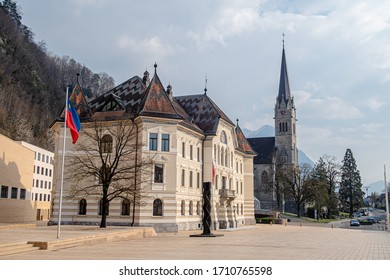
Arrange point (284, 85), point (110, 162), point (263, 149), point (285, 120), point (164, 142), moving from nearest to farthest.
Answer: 1. point (110, 162)
2. point (164, 142)
3. point (263, 149)
4. point (285, 120)
5. point (284, 85)

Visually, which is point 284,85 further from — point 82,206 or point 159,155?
point 82,206

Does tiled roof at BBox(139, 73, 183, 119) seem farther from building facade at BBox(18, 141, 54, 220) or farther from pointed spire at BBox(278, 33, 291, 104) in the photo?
pointed spire at BBox(278, 33, 291, 104)

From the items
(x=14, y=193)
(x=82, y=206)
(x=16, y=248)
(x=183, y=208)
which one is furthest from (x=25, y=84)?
(x=16, y=248)

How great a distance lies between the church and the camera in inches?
4198

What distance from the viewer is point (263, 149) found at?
121312 millimetres

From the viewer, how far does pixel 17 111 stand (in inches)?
3450

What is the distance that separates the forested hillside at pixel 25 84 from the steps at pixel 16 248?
5698 centimetres

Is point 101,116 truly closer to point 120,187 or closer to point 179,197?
point 120,187

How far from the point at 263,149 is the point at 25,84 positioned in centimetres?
6595

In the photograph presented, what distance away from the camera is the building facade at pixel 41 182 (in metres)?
77.1

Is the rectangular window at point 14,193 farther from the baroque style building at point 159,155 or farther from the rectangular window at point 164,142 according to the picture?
the rectangular window at point 164,142

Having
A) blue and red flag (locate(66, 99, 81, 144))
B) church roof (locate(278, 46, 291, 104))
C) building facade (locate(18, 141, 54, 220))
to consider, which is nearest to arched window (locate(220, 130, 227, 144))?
blue and red flag (locate(66, 99, 81, 144))

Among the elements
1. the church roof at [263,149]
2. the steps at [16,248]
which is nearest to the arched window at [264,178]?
the church roof at [263,149]

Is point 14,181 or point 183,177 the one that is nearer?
point 183,177
